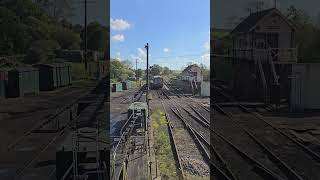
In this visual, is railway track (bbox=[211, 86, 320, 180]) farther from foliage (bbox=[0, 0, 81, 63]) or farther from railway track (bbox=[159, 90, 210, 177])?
foliage (bbox=[0, 0, 81, 63])

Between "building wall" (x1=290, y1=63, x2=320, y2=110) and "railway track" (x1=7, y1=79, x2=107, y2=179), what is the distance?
9746 millimetres

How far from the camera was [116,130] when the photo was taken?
1856cm

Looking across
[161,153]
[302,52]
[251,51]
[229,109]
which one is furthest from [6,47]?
[302,52]

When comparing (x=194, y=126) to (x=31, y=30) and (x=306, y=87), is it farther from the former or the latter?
(x=31, y=30)

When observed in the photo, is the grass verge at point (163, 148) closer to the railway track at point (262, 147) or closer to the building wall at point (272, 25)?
the railway track at point (262, 147)

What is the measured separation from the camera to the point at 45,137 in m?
13.3

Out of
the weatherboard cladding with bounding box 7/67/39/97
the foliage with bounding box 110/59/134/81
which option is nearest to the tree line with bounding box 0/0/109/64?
the weatherboard cladding with bounding box 7/67/39/97

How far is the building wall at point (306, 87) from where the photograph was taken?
1870 cm

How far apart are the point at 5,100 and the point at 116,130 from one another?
5.63m

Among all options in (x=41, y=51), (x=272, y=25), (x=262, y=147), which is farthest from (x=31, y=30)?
(x=272, y=25)

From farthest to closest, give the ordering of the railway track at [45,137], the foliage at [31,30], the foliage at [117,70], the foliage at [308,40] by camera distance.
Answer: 1. the foliage at [308,40]
2. the foliage at [117,70]
3. the foliage at [31,30]
4. the railway track at [45,137]

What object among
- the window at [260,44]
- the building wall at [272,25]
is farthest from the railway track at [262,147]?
the building wall at [272,25]

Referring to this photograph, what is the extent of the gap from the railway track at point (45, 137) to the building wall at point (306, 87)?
975cm

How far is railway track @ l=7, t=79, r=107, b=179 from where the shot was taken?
1030 centimetres
